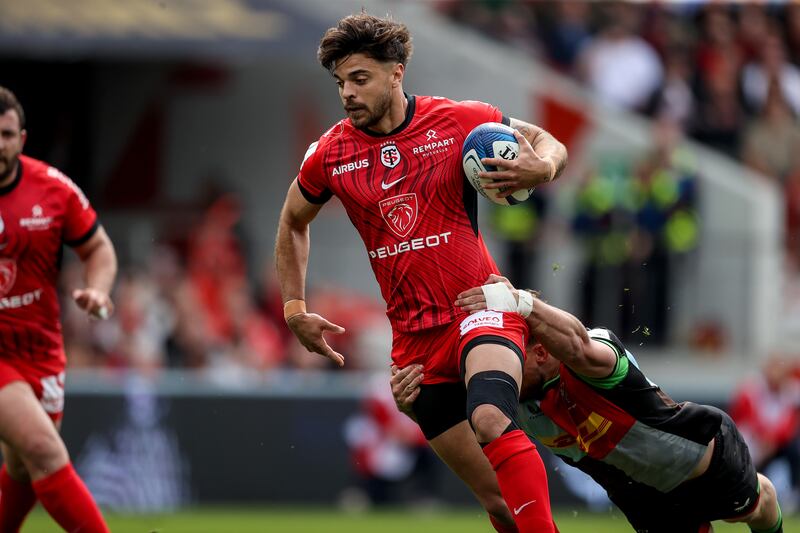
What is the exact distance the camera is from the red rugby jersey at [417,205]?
693 centimetres

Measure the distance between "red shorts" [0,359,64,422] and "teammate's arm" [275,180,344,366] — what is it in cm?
149

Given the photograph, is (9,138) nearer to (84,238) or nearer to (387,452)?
(84,238)

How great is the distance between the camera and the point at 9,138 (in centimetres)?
775

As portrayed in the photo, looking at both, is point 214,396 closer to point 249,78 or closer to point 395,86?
point 249,78

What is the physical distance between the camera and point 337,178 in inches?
280

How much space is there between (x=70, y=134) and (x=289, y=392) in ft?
18.1

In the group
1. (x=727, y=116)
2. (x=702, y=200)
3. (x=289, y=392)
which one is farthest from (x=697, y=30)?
(x=289, y=392)

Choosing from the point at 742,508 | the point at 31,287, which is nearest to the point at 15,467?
the point at 31,287

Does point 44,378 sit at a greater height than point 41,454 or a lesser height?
greater

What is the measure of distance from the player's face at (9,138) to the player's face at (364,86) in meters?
1.94

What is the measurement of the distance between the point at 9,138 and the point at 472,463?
9.98ft

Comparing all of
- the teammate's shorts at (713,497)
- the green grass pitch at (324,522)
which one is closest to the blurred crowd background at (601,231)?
the green grass pitch at (324,522)

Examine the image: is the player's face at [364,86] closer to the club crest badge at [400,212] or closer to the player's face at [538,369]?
the club crest badge at [400,212]

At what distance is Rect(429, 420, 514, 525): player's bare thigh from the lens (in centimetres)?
711
